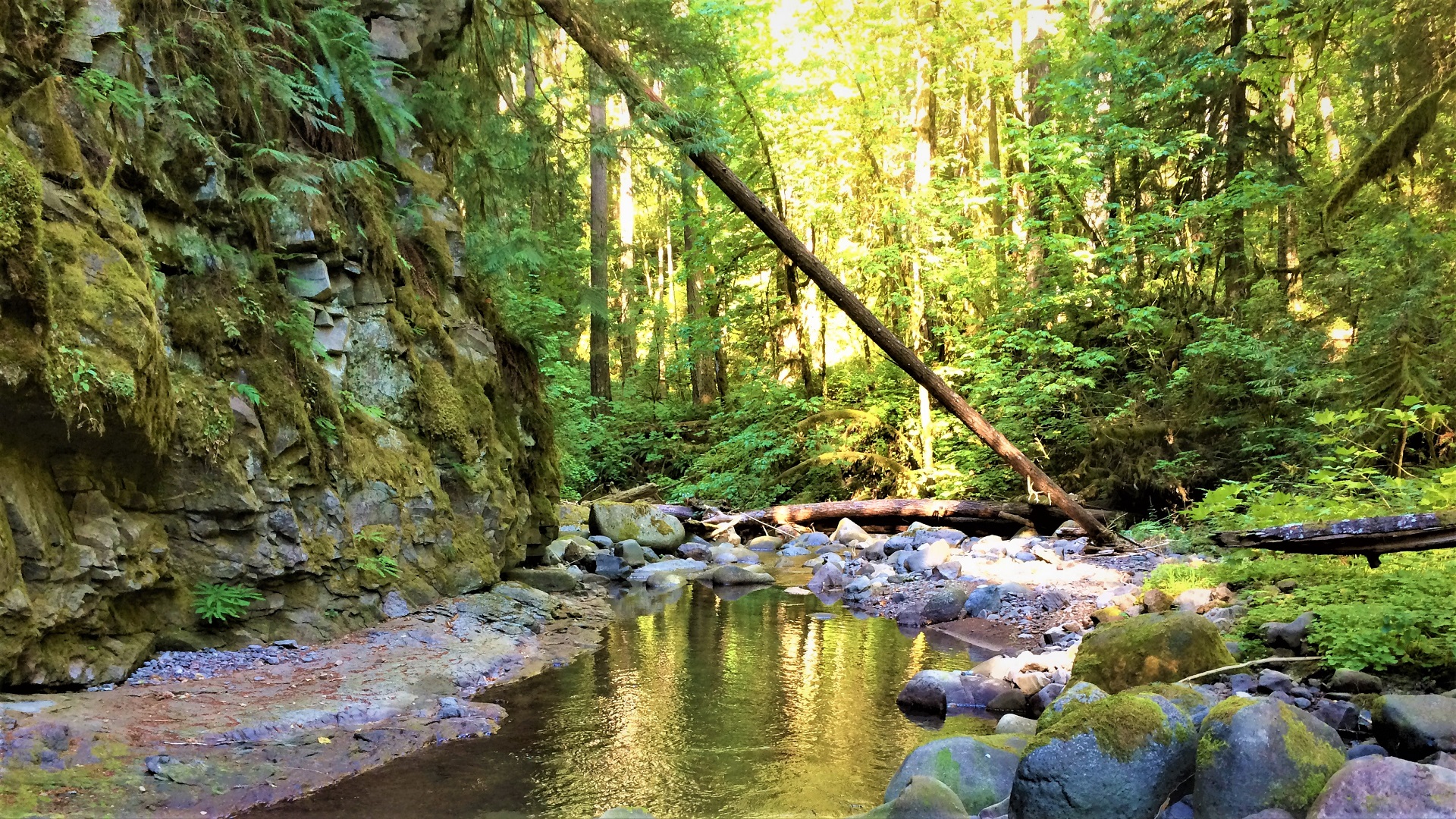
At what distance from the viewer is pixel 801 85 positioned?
17.6 metres

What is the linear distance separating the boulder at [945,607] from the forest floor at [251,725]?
4.24 metres

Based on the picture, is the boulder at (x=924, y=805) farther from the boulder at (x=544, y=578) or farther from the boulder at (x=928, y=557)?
the boulder at (x=928, y=557)

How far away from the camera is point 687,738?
5324mm

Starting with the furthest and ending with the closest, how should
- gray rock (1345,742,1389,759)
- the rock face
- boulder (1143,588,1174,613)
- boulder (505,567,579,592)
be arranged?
boulder (505,567,579,592) → boulder (1143,588,1174,613) → the rock face → gray rock (1345,742,1389,759)

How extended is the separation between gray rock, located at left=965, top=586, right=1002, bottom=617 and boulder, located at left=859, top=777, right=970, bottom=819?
5.08 metres

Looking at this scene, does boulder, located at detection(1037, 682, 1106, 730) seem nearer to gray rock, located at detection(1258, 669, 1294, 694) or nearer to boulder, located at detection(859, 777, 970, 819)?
boulder, located at detection(859, 777, 970, 819)

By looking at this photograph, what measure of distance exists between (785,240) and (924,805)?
748cm

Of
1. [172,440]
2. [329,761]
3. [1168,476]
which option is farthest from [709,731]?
[1168,476]

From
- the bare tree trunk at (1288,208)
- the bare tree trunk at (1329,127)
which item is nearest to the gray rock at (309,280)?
the bare tree trunk at (1288,208)

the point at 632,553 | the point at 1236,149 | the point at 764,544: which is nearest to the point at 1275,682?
the point at 632,553

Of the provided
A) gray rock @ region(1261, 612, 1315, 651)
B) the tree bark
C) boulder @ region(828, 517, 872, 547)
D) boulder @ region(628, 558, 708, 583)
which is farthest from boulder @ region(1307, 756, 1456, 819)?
boulder @ region(828, 517, 872, 547)

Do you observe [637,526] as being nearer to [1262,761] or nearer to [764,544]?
[764,544]

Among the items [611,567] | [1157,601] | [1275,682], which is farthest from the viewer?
[611,567]

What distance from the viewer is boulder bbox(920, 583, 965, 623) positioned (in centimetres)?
881
